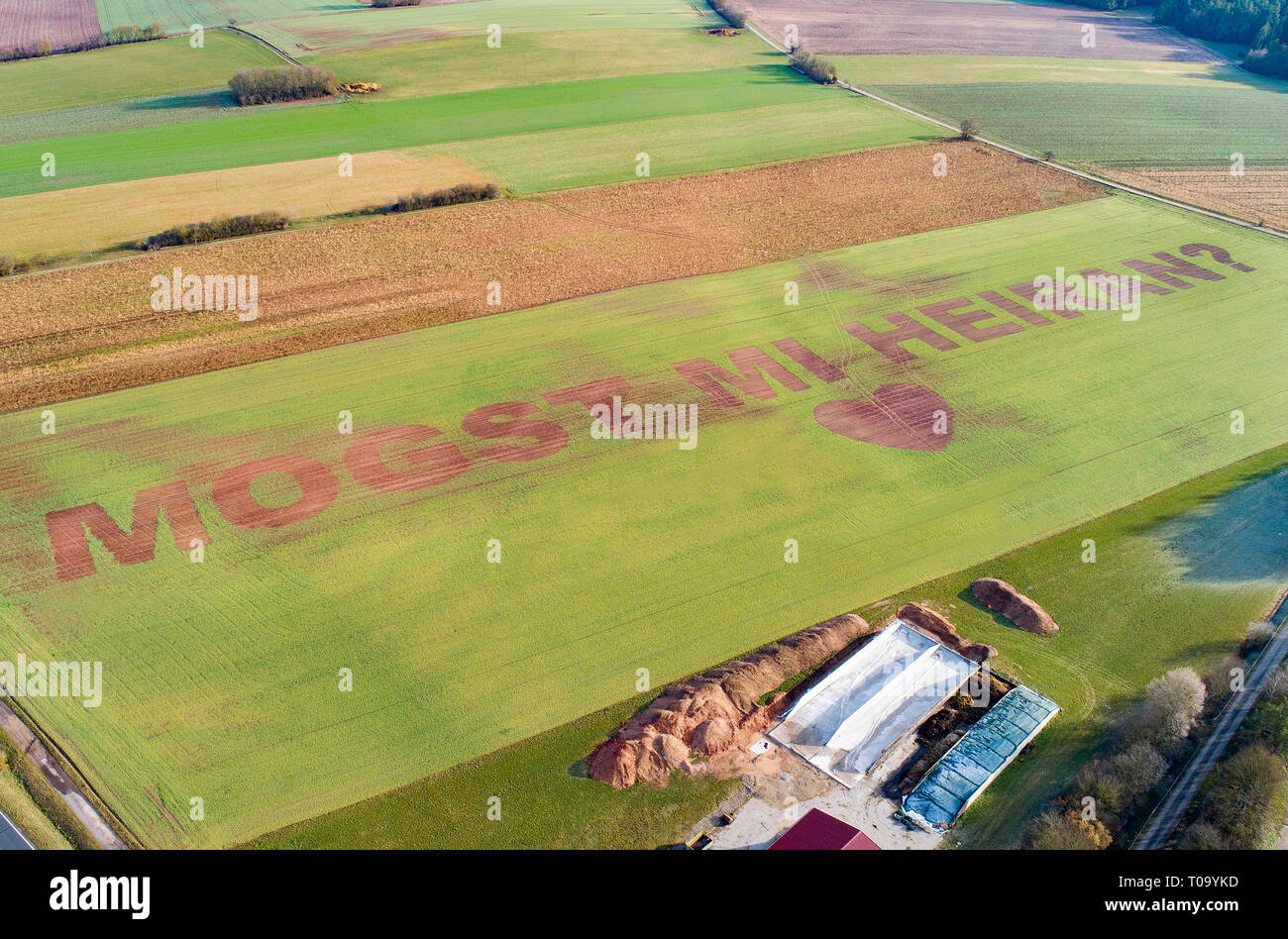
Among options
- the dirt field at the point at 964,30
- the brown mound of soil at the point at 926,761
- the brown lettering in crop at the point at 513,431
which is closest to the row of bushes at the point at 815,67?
the dirt field at the point at 964,30

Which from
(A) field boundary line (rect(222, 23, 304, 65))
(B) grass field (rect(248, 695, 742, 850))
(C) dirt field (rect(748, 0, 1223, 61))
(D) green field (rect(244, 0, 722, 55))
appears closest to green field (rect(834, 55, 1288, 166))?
(C) dirt field (rect(748, 0, 1223, 61))

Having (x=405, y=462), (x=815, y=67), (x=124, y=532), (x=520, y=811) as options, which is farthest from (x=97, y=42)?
(x=520, y=811)

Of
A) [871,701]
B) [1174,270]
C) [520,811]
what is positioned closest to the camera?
[520,811]

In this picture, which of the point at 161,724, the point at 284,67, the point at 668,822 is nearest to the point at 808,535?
the point at 668,822

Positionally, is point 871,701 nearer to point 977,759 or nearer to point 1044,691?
point 977,759

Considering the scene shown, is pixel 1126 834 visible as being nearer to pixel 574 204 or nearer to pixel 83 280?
pixel 574 204

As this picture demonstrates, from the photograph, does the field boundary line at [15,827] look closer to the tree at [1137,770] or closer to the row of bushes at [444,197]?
the tree at [1137,770]
